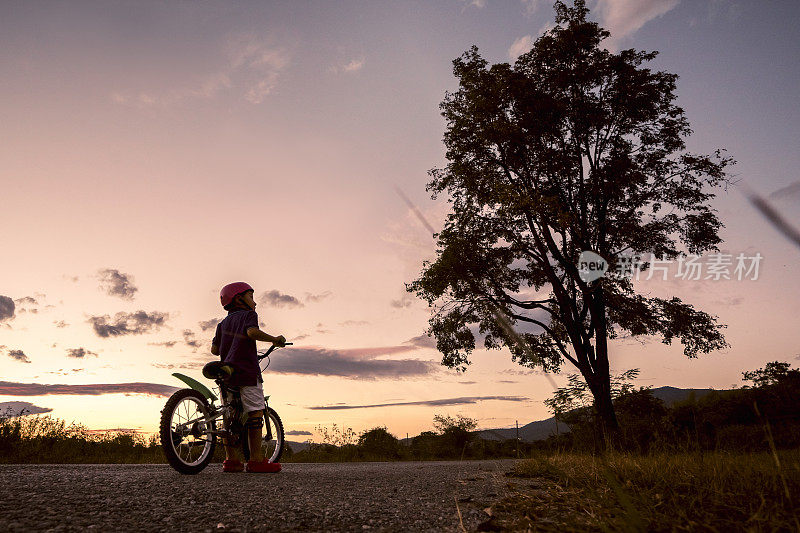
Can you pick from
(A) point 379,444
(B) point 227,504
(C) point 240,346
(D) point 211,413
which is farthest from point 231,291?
(A) point 379,444

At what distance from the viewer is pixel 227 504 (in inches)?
142

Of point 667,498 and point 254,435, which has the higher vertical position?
point 254,435

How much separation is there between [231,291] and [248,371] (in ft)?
3.87

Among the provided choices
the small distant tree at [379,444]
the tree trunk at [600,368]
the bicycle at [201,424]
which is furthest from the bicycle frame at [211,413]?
the tree trunk at [600,368]

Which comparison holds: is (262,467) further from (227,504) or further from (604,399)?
(604,399)

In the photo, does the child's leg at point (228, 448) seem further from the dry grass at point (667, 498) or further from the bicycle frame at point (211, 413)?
the dry grass at point (667, 498)

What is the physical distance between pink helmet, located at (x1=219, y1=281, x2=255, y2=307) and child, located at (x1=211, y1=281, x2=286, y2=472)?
245 millimetres

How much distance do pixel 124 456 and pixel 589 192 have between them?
15.4 metres

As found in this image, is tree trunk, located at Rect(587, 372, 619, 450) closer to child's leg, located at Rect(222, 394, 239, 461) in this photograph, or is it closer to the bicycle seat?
child's leg, located at Rect(222, 394, 239, 461)

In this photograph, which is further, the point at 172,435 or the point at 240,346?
the point at 240,346

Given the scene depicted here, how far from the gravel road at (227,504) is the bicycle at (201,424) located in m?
0.54

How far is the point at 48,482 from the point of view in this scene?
173 inches

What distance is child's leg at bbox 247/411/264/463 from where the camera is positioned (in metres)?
6.42

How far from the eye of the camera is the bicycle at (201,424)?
5.47 m
